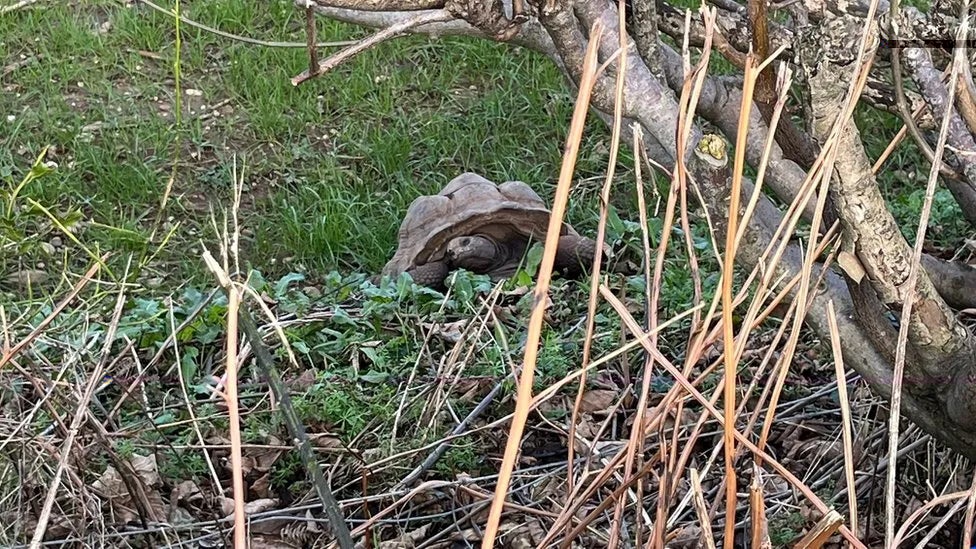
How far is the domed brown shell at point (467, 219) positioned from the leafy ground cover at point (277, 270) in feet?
→ 0.65

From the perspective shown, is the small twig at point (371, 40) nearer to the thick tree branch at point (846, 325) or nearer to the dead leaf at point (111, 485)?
the thick tree branch at point (846, 325)

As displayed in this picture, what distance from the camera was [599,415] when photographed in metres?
2.83

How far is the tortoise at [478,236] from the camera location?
372 centimetres

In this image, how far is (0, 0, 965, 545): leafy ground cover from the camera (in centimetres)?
237

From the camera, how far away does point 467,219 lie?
3.79m

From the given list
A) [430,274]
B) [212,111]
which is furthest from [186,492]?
[212,111]

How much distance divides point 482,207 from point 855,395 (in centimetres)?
165

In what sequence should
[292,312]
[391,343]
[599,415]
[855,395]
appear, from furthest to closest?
[292,312], [391,343], [599,415], [855,395]

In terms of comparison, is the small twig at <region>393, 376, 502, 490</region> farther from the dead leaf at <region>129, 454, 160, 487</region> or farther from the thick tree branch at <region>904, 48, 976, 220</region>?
the thick tree branch at <region>904, 48, 976, 220</region>

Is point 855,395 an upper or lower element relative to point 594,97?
lower

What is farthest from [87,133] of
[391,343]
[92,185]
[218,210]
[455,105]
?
[391,343]

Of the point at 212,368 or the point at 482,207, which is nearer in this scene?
the point at 212,368

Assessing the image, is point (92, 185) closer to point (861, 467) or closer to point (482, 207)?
point (482, 207)

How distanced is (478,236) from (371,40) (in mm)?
2470
